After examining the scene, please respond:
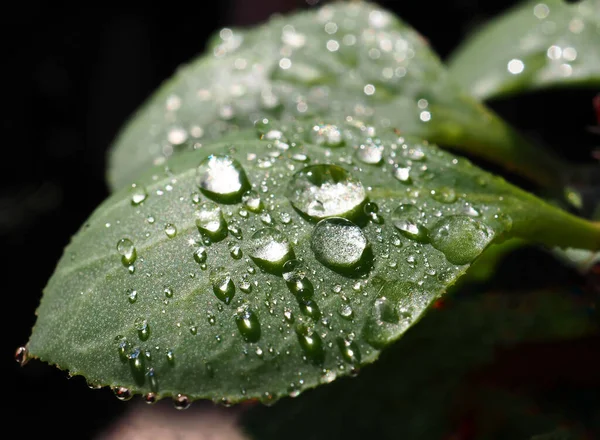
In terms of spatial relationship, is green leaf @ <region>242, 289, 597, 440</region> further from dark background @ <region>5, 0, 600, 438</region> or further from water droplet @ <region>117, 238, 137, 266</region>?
dark background @ <region>5, 0, 600, 438</region>

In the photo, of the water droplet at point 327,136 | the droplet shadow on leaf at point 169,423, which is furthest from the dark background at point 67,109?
the water droplet at point 327,136

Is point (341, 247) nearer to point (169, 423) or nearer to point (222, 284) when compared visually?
point (222, 284)

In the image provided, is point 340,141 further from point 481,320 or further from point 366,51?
point 481,320

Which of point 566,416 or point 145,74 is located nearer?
point 566,416

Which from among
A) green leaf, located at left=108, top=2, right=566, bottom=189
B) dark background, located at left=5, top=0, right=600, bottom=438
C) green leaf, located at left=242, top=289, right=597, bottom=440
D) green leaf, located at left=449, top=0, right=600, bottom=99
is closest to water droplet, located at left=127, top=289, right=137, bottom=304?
green leaf, located at left=108, top=2, right=566, bottom=189

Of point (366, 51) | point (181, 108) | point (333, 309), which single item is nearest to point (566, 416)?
point (333, 309)

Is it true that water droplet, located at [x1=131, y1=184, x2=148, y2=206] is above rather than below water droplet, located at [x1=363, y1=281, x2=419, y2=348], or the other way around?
above

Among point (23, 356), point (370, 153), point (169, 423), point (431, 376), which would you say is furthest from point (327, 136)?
point (169, 423)
